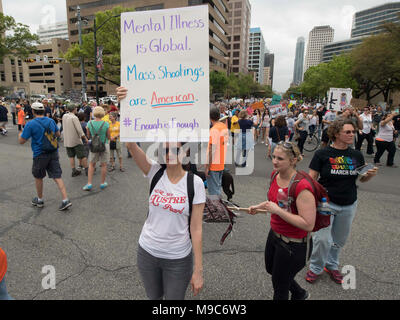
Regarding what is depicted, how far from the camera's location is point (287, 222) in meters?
2.09

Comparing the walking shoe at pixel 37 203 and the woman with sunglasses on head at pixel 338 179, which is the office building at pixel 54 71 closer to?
the walking shoe at pixel 37 203

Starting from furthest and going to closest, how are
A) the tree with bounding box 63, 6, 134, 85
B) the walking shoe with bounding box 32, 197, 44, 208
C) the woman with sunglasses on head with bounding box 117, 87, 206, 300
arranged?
the tree with bounding box 63, 6, 134, 85, the walking shoe with bounding box 32, 197, 44, 208, the woman with sunglasses on head with bounding box 117, 87, 206, 300

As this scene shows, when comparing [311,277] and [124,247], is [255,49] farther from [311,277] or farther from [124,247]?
[311,277]

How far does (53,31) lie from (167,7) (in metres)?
185

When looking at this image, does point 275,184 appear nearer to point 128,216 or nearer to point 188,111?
point 188,111

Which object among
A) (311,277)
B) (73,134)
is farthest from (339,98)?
(73,134)

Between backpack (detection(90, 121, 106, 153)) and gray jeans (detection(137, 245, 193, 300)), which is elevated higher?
backpack (detection(90, 121, 106, 153))

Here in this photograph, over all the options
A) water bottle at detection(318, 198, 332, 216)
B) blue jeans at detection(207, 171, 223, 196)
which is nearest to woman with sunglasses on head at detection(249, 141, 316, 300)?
water bottle at detection(318, 198, 332, 216)

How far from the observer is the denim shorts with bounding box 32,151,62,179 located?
4.47 meters

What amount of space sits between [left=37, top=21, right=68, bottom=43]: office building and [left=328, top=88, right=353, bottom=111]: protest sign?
219 metres

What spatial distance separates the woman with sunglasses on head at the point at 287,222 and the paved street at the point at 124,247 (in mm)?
675

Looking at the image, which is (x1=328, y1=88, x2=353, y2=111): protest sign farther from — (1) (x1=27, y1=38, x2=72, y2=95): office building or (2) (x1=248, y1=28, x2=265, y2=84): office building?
(2) (x1=248, y1=28, x2=265, y2=84): office building

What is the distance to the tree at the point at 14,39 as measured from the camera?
3894cm
